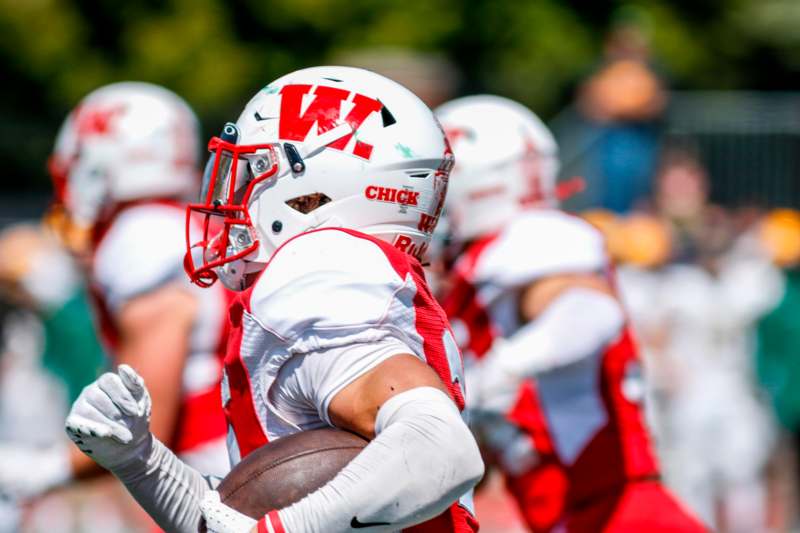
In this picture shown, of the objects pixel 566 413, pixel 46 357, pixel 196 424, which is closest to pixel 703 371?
pixel 46 357

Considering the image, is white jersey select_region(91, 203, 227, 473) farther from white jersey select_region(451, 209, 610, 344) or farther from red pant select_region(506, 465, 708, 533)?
red pant select_region(506, 465, 708, 533)

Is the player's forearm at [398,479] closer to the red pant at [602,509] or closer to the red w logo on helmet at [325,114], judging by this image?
the red w logo on helmet at [325,114]

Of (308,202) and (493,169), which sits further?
(493,169)

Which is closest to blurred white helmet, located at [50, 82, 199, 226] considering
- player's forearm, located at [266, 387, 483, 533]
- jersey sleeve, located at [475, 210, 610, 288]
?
jersey sleeve, located at [475, 210, 610, 288]

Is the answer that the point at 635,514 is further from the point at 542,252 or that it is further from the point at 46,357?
the point at 46,357

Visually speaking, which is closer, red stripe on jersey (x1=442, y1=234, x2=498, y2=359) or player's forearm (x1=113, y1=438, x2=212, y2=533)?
player's forearm (x1=113, y1=438, x2=212, y2=533)

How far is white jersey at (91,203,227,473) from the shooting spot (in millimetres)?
4328

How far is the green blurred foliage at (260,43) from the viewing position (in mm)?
14320

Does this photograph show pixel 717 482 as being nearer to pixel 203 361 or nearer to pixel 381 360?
pixel 203 361

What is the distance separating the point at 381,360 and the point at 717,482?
7.71m

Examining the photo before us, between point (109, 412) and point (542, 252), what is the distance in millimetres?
2018

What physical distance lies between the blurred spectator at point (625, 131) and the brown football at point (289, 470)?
7758 millimetres

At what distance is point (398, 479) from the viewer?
2.25 metres

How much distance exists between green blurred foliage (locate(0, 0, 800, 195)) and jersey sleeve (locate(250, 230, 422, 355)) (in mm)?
10627
